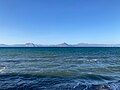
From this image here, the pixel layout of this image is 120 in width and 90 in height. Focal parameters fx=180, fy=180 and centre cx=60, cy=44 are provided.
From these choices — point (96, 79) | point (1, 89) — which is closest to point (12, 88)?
point (1, 89)

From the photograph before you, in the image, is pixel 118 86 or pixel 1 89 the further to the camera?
pixel 118 86

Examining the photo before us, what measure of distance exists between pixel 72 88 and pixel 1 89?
190 inches

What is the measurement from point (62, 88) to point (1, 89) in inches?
162

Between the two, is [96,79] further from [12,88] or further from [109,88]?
[12,88]

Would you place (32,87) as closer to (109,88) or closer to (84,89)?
(84,89)

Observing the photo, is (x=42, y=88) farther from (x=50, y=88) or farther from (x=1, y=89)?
(x=1, y=89)

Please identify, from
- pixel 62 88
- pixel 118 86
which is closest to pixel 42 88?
pixel 62 88

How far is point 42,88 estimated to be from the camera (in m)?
12.4

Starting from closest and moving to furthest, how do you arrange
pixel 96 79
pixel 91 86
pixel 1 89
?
pixel 1 89 → pixel 91 86 → pixel 96 79

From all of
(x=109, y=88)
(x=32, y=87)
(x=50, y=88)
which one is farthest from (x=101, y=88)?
(x=32, y=87)

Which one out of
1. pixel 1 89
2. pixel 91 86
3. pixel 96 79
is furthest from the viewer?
pixel 96 79

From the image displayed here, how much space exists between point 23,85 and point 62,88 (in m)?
2.92

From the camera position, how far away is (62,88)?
12.5 meters

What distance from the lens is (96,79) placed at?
15.9 m
